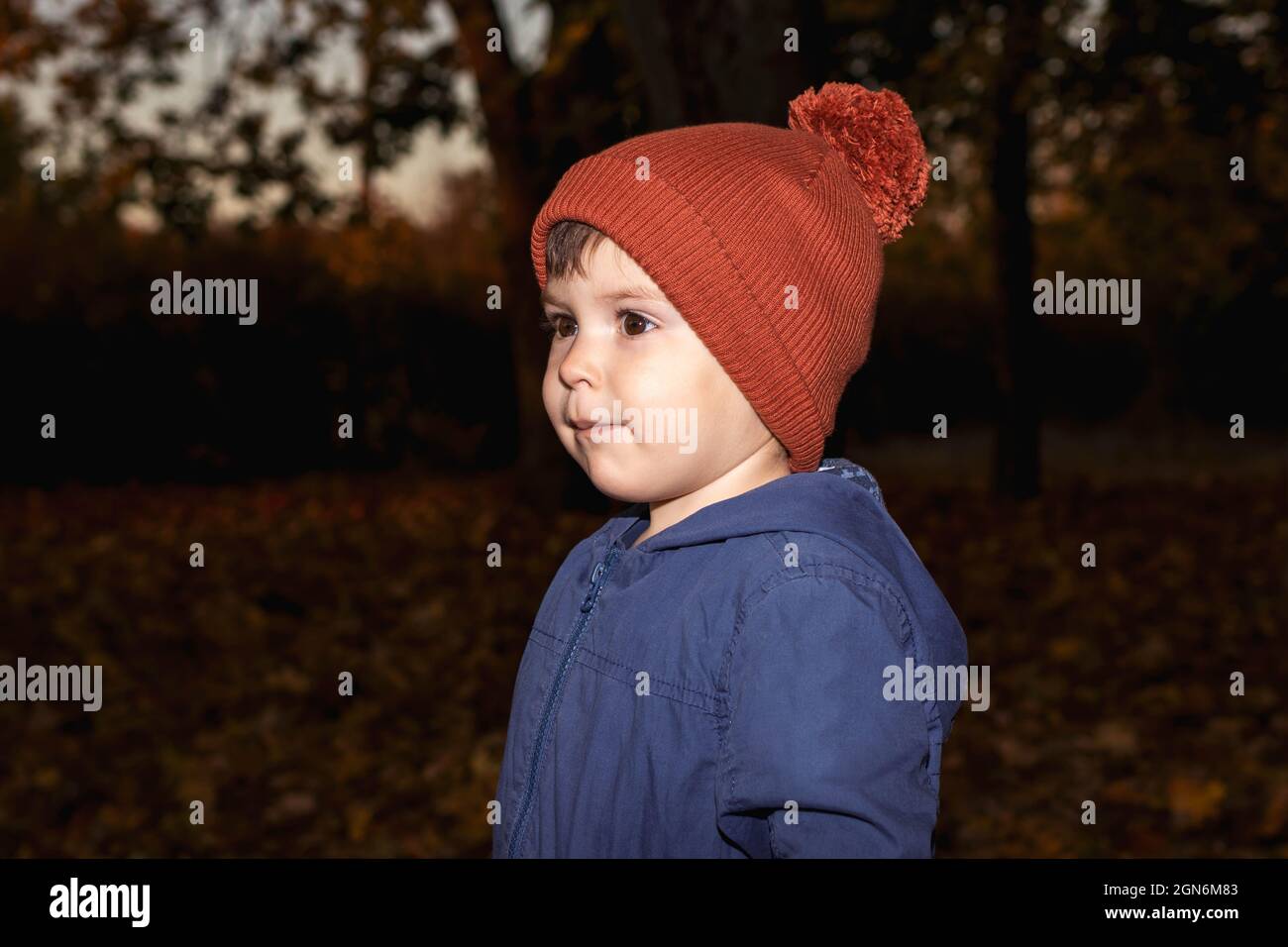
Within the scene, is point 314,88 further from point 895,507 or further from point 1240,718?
point 1240,718

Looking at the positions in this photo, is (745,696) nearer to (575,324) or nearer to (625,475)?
(625,475)

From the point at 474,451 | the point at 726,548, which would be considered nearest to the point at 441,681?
the point at 726,548

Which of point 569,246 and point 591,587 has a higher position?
point 569,246

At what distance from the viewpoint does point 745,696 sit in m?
1.65

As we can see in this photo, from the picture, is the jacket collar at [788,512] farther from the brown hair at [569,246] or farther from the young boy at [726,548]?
the brown hair at [569,246]

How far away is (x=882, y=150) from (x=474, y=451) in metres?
13.7

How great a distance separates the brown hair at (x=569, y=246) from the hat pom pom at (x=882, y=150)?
0.52 meters

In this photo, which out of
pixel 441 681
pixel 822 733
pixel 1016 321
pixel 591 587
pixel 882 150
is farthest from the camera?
pixel 1016 321

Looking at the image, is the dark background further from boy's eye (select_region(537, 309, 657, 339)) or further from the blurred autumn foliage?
boy's eye (select_region(537, 309, 657, 339))

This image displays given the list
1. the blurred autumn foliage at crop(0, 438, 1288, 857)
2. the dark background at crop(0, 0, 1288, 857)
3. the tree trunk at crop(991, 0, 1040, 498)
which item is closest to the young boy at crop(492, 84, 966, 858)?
the dark background at crop(0, 0, 1288, 857)

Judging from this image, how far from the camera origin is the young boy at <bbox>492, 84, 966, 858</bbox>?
1.63 metres

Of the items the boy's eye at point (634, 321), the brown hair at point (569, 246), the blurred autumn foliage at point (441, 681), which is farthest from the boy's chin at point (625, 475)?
the blurred autumn foliage at point (441, 681)

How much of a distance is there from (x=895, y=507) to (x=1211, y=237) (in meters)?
7.44

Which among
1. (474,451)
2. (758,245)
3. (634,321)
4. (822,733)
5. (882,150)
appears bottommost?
(822,733)
